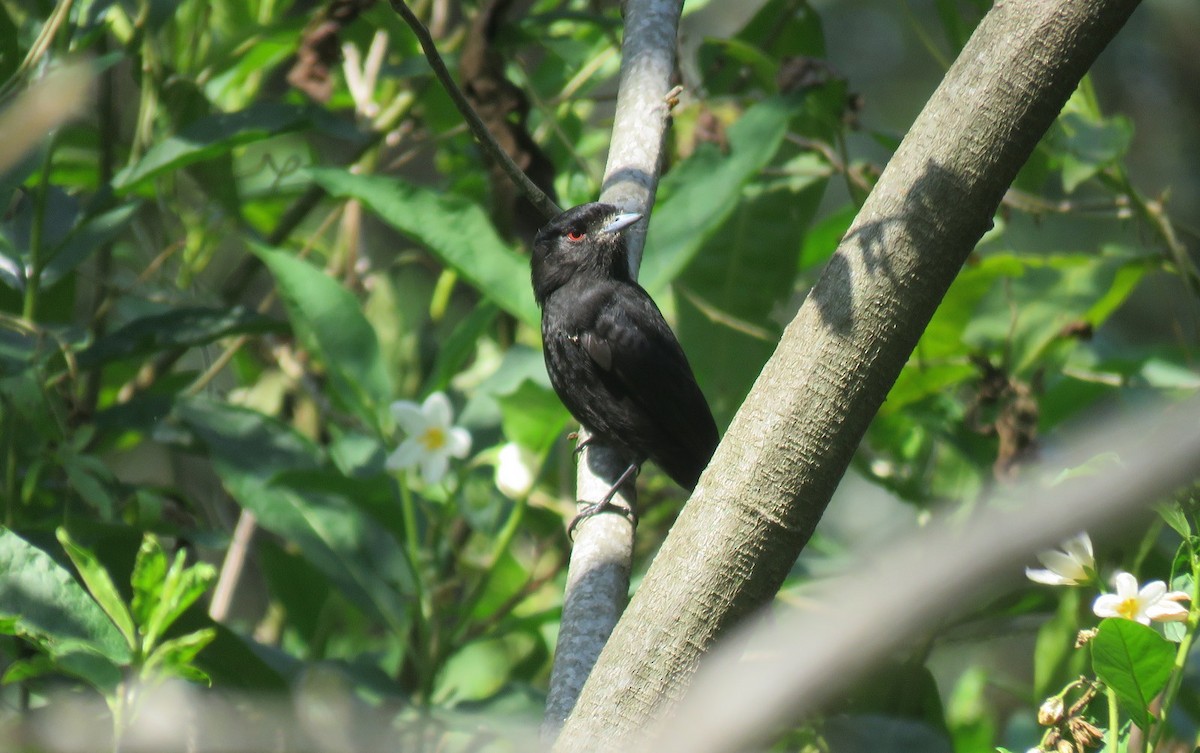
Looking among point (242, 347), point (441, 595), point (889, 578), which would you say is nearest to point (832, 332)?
point (889, 578)

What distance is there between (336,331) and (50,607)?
1.19 metres

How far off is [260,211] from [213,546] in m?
1.77

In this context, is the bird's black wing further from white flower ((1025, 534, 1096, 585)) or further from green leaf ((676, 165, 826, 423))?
white flower ((1025, 534, 1096, 585))

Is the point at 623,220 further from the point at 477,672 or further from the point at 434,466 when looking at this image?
the point at 477,672

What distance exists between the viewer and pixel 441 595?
3.36m

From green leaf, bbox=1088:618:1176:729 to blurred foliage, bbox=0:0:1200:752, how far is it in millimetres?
1209

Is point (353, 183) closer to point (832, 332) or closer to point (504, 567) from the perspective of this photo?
point (504, 567)

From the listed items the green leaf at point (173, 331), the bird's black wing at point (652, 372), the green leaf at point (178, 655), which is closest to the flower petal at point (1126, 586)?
the green leaf at point (178, 655)

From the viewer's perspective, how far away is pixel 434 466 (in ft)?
9.80

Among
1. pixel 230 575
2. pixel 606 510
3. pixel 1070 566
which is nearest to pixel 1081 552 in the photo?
pixel 1070 566

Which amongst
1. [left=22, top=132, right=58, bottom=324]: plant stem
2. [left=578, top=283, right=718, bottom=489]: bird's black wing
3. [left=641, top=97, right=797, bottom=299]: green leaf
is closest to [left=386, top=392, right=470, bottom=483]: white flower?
[left=641, top=97, right=797, bottom=299]: green leaf

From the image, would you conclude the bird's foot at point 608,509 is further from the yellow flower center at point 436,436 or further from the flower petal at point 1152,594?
the flower petal at point 1152,594

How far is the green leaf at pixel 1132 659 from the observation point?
5.06 ft

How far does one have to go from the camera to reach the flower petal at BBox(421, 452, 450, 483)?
9.76ft
